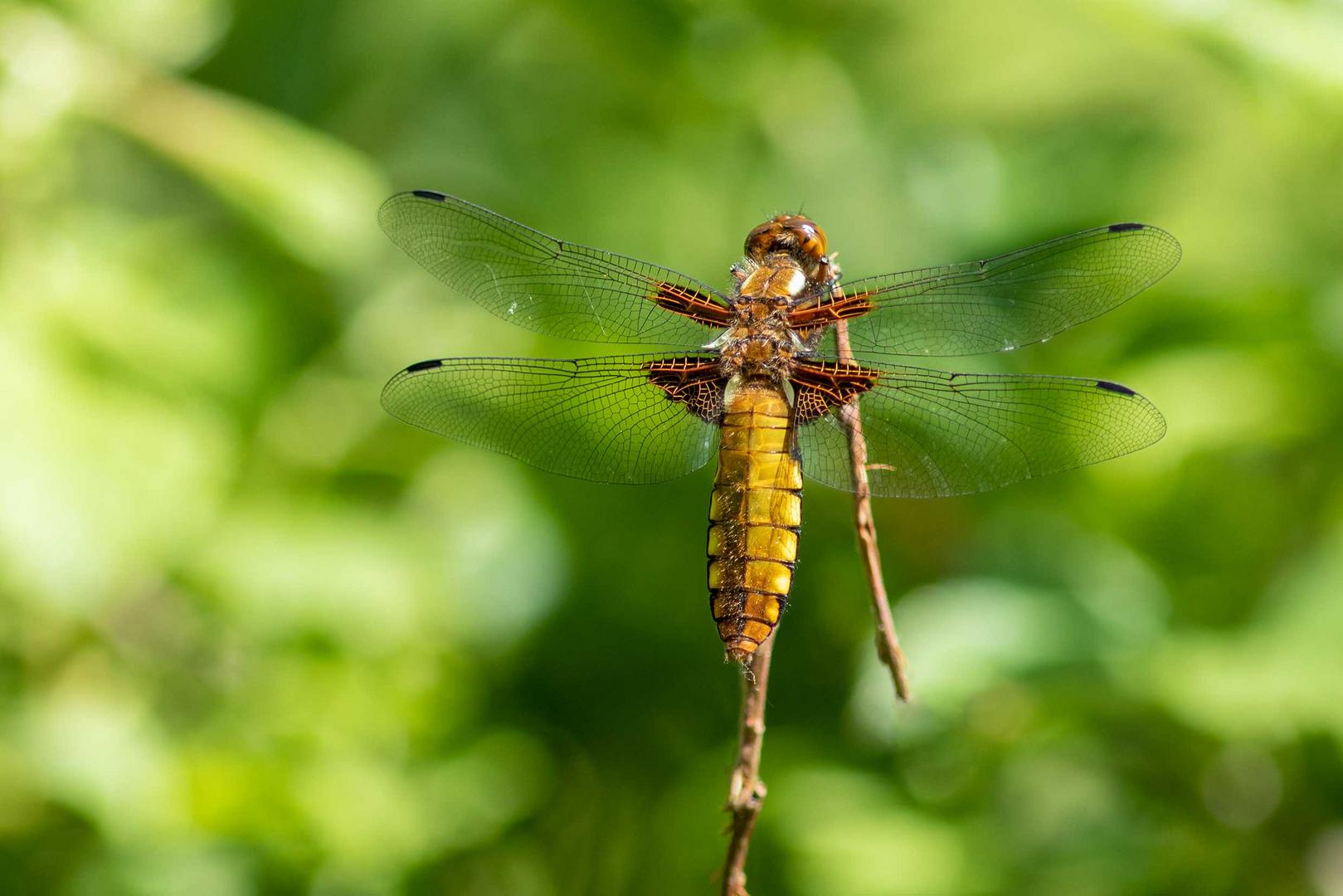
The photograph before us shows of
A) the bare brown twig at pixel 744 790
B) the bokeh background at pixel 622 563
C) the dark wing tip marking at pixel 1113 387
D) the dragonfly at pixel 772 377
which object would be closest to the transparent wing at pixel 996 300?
the dragonfly at pixel 772 377

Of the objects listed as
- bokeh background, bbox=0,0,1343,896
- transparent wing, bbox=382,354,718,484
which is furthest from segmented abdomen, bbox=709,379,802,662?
bokeh background, bbox=0,0,1343,896

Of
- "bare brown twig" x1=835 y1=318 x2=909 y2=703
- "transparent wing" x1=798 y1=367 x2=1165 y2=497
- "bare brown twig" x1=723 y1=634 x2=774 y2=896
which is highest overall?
"transparent wing" x1=798 y1=367 x2=1165 y2=497

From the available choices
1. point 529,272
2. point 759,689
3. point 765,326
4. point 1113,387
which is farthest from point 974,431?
point 529,272

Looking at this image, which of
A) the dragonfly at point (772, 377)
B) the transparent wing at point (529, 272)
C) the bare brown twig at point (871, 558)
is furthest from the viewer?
the transparent wing at point (529, 272)

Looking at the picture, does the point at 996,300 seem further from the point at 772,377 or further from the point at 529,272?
the point at 529,272

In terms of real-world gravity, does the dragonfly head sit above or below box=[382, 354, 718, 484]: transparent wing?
above

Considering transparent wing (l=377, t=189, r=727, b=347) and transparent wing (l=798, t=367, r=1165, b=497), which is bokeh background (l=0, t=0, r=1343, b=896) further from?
transparent wing (l=377, t=189, r=727, b=347)

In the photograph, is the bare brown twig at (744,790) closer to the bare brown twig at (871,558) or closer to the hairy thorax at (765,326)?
the bare brown twig at (871,558)
